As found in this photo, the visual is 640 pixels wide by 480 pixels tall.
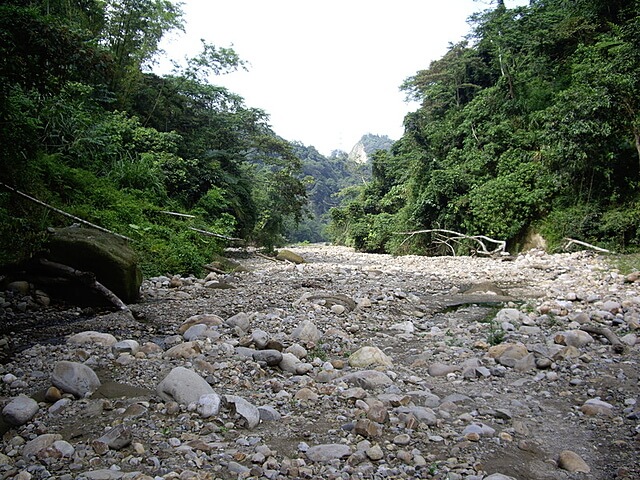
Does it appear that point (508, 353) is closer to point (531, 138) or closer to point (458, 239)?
point (458, 239)

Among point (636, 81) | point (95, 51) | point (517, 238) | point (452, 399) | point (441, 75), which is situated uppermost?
point (441, 75)

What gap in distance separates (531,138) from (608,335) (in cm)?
1304

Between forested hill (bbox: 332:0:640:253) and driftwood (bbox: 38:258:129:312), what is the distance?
11.1 m

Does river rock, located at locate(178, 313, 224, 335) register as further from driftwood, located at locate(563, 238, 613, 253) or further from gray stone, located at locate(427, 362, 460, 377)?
driftwood, located at locate(563, 238, 613, 253)

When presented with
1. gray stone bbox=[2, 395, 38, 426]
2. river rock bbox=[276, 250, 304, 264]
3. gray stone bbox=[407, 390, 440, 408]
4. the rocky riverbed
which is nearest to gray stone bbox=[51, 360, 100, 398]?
the rocky riverbed

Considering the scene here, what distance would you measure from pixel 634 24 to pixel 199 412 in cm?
1273

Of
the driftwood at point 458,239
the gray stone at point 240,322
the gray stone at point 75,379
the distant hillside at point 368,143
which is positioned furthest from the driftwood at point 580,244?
the distant hillside at point 368,143

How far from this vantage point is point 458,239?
1552cm

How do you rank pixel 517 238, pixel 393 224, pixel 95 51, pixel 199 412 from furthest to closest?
pixel 393 224 < pixel 517 238 < pixel 95 51 < pixel 199 412

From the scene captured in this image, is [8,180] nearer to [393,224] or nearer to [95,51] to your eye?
[95,51]

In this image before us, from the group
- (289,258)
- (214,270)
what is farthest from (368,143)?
(214,270)

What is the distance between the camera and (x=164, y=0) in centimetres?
1490

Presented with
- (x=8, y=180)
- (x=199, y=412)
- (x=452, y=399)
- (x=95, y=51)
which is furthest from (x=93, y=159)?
(x=452, y=399)

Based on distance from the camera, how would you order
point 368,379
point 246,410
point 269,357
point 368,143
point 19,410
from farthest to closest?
point 368,143
point 269,357
point 368,379
point 246,410
point 19,410
